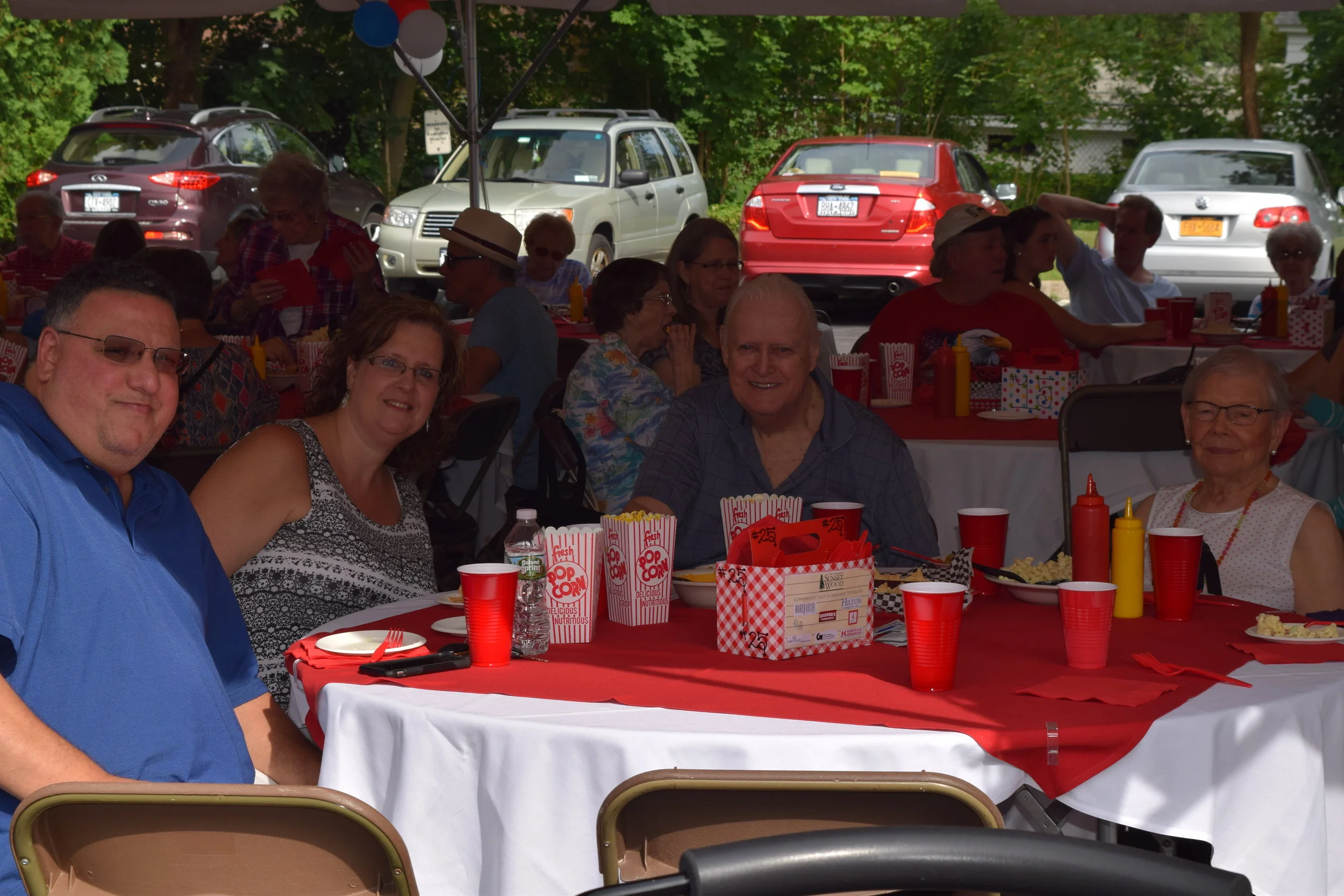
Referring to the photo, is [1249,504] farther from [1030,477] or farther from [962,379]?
[962,379]

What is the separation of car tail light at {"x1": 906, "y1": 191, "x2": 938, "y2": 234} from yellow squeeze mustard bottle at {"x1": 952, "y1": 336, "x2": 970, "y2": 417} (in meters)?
8.52

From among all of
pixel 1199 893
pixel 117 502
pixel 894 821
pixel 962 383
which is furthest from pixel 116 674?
pixel 962 383

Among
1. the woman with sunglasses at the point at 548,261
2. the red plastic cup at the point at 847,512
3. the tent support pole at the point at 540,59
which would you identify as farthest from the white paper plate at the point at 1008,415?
the tent support pole at the point at 540,59

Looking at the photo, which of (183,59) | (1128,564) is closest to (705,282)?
(1128,564)

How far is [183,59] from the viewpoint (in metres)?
18.7

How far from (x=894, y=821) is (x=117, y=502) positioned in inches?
48.7

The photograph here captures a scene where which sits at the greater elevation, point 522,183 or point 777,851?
point 522,183

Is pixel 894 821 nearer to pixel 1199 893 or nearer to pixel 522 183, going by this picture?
pixel 1199 893

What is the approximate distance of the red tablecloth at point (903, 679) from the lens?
200 centimetres

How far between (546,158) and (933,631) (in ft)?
45.4

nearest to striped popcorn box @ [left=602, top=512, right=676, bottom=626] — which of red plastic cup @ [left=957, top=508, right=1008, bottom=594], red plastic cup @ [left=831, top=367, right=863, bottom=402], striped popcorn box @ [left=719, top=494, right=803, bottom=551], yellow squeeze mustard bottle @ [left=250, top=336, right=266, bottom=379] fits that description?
striped popcorn box @ [left=719, top=494, right=803, bottom=551]

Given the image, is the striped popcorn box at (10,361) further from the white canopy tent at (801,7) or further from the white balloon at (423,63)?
the white balloon at (423,63)

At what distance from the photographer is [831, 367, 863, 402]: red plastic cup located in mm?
5211

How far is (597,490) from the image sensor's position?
196 inches
